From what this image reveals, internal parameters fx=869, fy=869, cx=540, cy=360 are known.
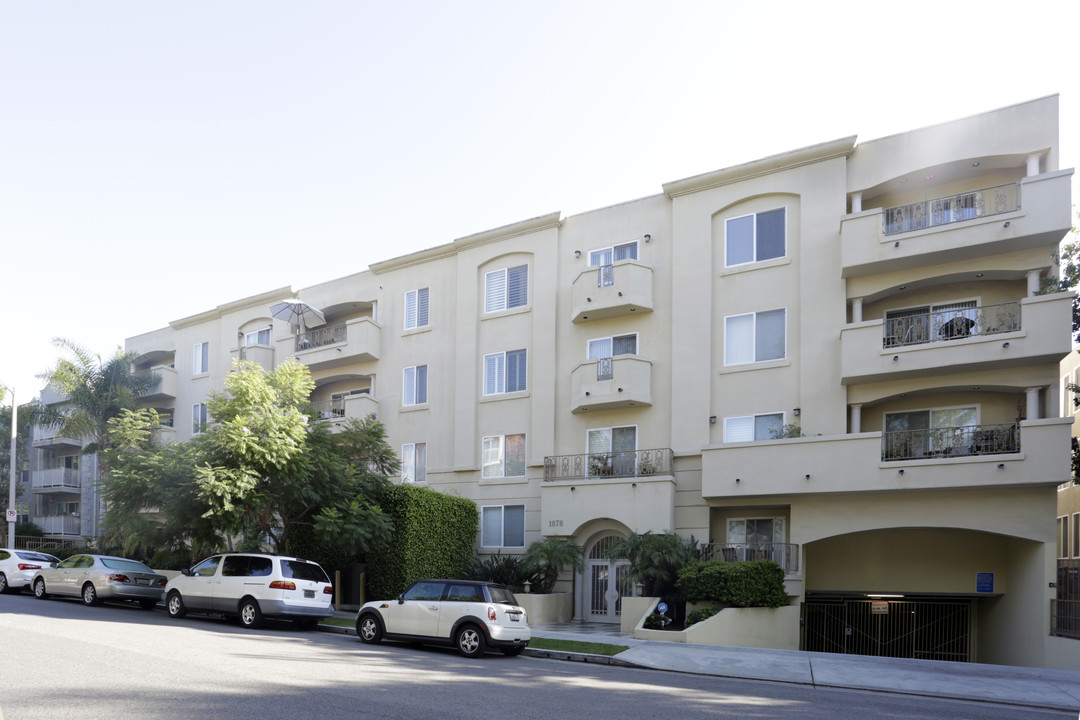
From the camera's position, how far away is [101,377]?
1561 inches

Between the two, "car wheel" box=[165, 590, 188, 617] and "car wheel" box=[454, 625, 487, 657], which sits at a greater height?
"car wheel" box=[454, 625, 487, 657]

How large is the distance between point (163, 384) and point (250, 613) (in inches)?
955

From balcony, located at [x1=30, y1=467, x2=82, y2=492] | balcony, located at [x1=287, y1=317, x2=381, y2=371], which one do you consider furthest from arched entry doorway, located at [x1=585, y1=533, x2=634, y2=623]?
balcony, located at [x1=30, y1=467, x2=82, y2=492]

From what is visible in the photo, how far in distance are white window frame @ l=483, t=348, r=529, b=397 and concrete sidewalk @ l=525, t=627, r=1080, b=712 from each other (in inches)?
467

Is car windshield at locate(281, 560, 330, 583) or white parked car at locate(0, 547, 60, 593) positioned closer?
car windshield at locate(281, 560, 330, 583)

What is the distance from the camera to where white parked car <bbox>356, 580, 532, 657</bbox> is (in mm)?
16797

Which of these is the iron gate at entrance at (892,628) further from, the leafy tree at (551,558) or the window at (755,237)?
the window at (755,237)

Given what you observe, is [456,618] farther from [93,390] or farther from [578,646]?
[93,390]

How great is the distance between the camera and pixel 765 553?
23406mm

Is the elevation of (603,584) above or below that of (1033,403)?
below

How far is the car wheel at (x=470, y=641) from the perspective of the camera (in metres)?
16.7

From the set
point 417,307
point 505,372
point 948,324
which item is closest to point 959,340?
point 948,324

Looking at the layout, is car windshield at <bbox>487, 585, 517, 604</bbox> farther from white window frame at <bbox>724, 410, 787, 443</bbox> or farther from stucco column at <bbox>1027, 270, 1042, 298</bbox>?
stucco column at <bbox>1027, 270, 1042, 298</bbox>

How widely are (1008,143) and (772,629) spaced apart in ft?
45.4
